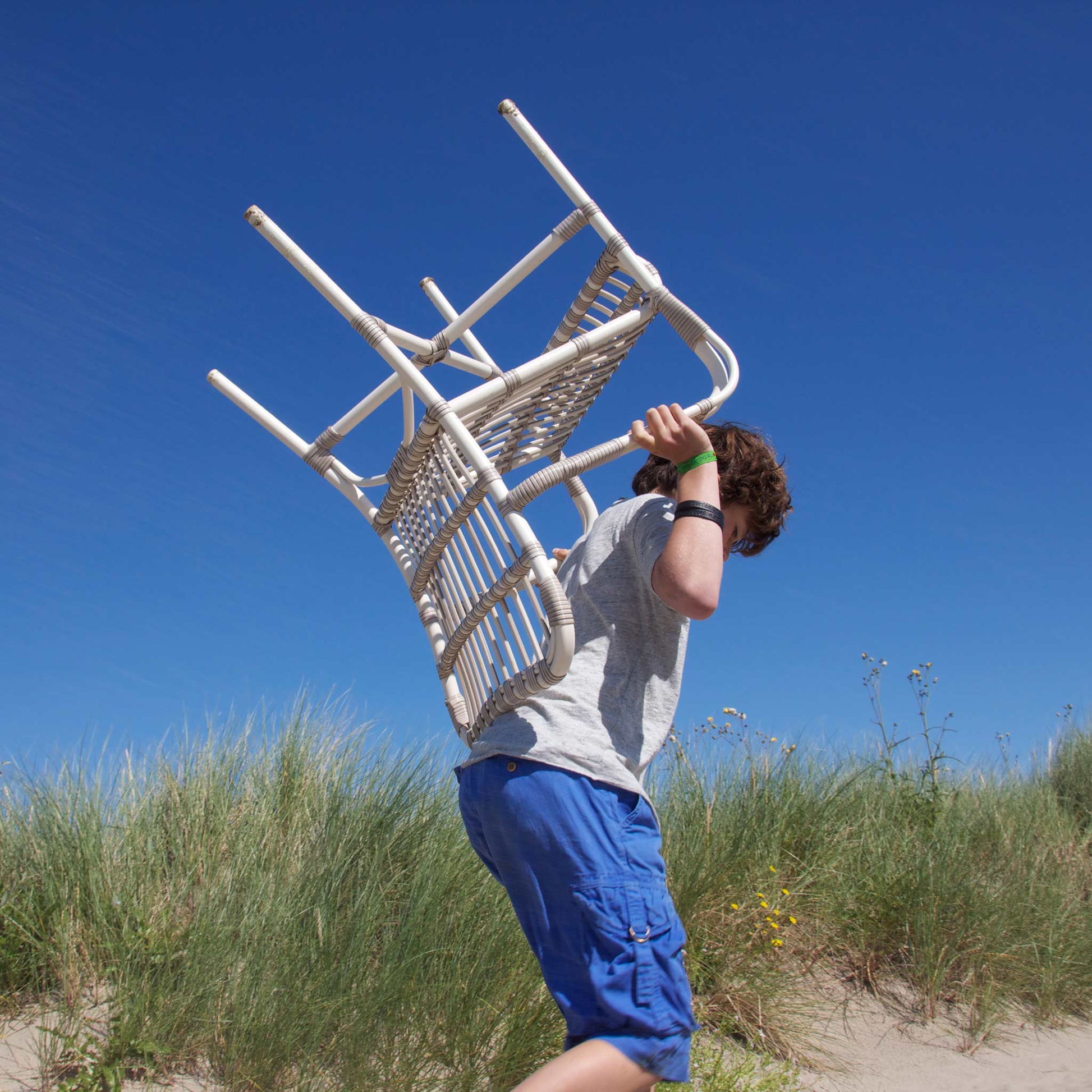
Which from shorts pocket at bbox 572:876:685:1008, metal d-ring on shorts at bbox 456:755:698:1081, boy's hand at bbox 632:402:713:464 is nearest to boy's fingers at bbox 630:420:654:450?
boy's hand at bbox 632:402:713:464

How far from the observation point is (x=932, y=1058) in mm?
3123

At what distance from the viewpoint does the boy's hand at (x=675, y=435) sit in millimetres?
1440

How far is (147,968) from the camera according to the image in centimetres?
237

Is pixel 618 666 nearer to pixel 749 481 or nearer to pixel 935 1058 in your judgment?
pixel 749 481

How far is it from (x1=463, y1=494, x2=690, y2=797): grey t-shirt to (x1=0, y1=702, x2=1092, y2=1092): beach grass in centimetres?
126

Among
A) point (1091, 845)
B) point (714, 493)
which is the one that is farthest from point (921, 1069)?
point (714, 493)

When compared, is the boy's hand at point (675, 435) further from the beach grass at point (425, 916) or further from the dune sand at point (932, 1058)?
the dune sand at point (932, 1058)

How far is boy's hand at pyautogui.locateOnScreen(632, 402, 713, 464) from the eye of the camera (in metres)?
1.44

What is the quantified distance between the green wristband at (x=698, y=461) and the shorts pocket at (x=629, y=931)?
0.61 metres

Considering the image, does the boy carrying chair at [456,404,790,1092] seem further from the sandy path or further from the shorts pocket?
the sandy path

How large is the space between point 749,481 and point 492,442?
565 millimetres

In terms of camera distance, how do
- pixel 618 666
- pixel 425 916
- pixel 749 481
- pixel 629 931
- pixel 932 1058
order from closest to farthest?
pixel 629 931 < pixel 618 666 < pixel 749 481 < pixel 425 916 < pixel 932 1058

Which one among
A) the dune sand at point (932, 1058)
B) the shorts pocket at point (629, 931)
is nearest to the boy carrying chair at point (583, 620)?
the shorts pocket at point (629, 931)

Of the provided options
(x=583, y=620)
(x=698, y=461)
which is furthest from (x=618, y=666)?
(x=698, y=461)
